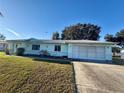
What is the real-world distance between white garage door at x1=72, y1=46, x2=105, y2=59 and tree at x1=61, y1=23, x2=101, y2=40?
24003mm

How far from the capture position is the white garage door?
60.0 ft

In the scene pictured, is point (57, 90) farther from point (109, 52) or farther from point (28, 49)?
point (28, 49)

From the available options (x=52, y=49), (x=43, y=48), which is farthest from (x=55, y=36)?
(x=52, y=49)

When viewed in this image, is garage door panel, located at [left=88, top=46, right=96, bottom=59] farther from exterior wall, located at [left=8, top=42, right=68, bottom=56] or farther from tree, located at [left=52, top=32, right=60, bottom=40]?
tree, located at [left=52, top=32, right=60, bottom=40]

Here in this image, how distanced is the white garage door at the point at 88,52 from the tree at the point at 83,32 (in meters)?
24.0

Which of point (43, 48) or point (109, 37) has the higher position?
point (109, 37)

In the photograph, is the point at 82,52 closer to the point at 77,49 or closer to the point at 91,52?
the point at 77,49

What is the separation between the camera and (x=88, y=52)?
1880cm

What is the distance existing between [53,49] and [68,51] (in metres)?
3.05

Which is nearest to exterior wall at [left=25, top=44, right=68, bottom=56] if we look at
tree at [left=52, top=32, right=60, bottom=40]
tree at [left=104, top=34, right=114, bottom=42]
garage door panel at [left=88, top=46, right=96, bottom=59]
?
garage door panel at [left=88, top=46, right=96, bottom=59]

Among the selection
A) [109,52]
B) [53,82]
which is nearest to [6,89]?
[53,82]

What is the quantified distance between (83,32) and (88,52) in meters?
25.9

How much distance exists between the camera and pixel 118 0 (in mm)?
15789

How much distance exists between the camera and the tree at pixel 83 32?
42.8 metres
